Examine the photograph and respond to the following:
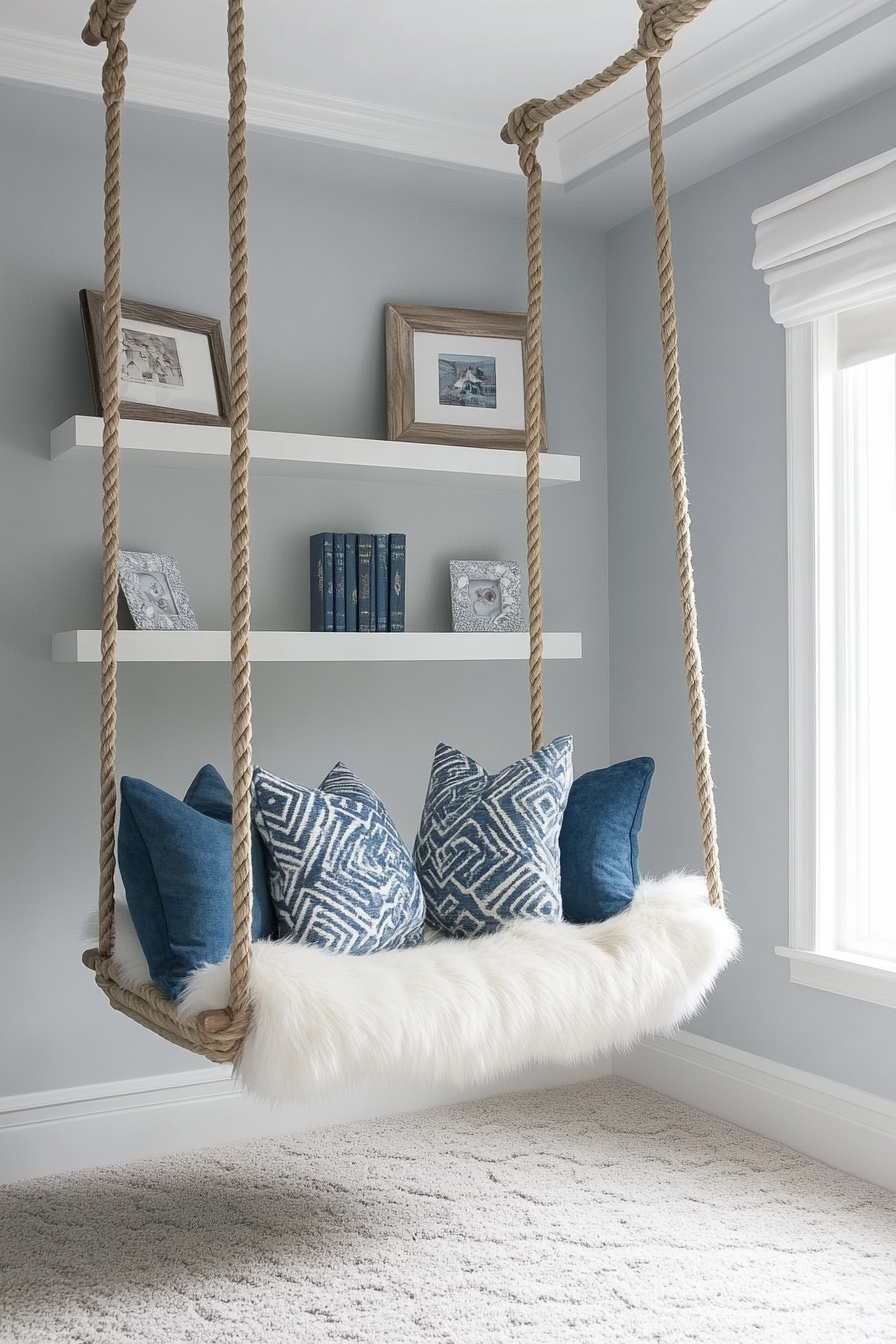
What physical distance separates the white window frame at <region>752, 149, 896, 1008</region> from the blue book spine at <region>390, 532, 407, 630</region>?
99 cm

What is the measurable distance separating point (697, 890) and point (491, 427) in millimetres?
1616

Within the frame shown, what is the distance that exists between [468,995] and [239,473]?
0.89m

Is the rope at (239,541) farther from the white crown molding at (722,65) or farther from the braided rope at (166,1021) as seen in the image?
the white crown molding at (722,65)

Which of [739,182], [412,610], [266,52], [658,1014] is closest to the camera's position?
[658,1014]

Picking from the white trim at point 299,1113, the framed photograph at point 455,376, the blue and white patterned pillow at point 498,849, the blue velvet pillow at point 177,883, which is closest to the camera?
the blue velvet pillow at point 177,883

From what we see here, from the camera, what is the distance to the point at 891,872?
2857 millimetres

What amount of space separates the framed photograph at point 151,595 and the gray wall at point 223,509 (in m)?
0.13

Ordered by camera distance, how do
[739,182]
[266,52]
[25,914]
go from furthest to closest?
[739,182]
[25,914]
[266,52]

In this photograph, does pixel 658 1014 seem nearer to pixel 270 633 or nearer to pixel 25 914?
pixel 270 633

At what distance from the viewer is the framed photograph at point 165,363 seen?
9.42ft

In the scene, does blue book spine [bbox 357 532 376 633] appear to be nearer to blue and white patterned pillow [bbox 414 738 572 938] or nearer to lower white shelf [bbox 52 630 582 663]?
lower white shelf [bbox 52 630 582 663]

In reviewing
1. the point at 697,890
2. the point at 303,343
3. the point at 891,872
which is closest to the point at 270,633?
the point at 303,343

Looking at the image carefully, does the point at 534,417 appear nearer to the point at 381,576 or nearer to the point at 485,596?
the point at 381,576

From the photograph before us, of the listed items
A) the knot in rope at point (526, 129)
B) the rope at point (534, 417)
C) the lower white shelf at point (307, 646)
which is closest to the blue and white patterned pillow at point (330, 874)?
the rope at point (534, 417)
